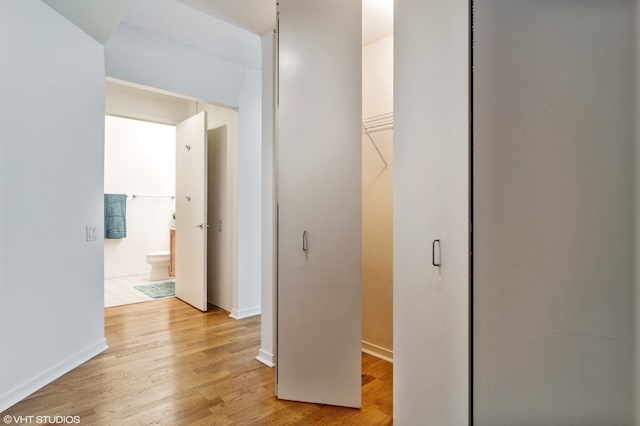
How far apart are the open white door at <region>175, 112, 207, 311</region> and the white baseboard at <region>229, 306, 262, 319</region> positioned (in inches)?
16.3

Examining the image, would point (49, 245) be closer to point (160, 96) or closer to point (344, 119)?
point (344, 119)

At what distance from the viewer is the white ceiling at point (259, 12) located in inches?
89.7

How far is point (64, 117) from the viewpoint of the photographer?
7.89ft

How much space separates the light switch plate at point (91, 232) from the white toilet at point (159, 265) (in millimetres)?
2709

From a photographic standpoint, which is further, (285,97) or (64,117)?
(64,117)

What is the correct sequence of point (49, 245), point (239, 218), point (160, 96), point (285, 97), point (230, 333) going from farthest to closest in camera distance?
point (160, 96)
point (239, 218)
point (230, 333)
point (49, 245)
point (285, 97)

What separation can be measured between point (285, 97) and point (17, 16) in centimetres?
171

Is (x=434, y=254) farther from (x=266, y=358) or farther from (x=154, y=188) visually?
(x=154, y=188)

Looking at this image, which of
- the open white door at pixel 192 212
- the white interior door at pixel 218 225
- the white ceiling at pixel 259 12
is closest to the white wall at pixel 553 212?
the white ceiling at pixel 259 12

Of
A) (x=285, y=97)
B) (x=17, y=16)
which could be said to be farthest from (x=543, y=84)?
(x=17, y=16)

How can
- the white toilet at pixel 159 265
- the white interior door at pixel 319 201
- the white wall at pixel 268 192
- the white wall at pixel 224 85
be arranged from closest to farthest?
the white interior door at pixel 319 201 → the white wall at pixel 268 192 → the white wall at pixel 224 85 → the white toilet at pixel 159 265

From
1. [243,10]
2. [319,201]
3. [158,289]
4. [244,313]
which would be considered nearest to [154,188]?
[158,289]

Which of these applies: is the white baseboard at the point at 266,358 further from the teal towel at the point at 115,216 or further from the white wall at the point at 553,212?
the teal towel at the point at 115,216

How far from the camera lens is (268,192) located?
2.66 meters
